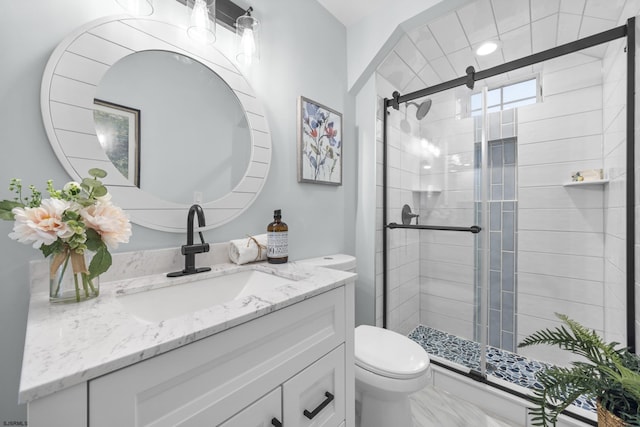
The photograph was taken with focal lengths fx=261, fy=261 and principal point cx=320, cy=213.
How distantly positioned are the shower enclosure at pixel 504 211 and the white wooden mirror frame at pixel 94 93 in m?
1.43

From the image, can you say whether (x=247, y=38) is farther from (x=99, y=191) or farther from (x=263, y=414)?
(x=263, y=414)

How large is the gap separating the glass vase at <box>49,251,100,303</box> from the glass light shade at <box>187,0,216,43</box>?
958 mm

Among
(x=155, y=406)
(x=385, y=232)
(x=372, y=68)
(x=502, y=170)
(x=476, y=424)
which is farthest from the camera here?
(x=502, y=170)

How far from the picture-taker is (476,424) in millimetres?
1427

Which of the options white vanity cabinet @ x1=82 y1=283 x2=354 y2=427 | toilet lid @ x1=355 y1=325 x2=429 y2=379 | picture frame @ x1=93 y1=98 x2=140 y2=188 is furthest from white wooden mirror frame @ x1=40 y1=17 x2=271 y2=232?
toilet lid @ x1=355 y1=325 x2=429 y2=379

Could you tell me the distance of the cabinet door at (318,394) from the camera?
2.35 feet

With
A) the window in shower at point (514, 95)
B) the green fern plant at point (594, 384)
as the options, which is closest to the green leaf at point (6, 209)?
the green fern plant at point (594, 384)

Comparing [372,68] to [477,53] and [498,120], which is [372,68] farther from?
[498,120]

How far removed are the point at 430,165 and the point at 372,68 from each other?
0.81 meters

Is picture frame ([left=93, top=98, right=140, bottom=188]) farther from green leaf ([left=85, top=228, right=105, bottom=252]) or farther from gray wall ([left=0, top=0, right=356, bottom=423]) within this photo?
green leaf ([left=85, top=228, right=105, bottom=252])

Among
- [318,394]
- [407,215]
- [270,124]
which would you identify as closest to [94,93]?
[270,124]

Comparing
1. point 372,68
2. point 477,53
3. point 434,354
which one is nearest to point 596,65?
point 477,53

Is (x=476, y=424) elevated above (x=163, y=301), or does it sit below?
below

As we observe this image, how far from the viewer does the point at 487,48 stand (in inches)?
74.9
